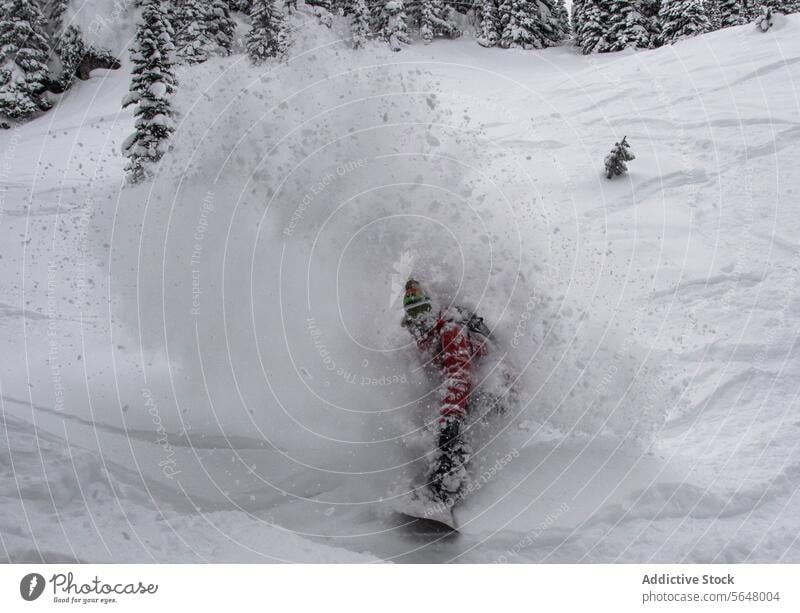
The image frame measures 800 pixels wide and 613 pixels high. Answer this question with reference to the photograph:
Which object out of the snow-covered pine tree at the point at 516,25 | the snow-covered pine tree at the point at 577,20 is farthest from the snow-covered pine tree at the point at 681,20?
the snow-covered pine tree at the point at 516,25

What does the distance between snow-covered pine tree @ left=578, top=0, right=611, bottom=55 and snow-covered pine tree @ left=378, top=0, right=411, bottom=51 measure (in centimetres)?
837

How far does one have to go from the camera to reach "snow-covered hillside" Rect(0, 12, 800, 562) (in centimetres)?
632

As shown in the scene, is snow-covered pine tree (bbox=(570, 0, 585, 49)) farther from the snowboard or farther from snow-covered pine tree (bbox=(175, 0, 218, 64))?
the snowboard

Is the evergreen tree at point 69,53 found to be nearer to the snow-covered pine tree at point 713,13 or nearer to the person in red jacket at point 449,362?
the person in red jacket at point 449,362

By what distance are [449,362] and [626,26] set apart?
23329mm

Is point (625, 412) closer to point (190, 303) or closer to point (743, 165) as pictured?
point (743, 165)

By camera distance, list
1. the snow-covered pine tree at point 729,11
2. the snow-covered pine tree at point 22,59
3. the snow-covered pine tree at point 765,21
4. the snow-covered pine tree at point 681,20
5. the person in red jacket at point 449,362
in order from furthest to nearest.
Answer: the snow-covered pine tree at point 729,11 < the snow-covered pine tree at point 681,20 < the snow-covered pine tree at point 765,21 < the snow-covered pine tree at point 22,59 < the person in red jacket at point 449,362

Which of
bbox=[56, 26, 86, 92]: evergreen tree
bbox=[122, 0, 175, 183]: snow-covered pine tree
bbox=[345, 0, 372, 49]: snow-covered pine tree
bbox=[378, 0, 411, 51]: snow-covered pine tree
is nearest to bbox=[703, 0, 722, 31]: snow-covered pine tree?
bbox=[378, 0, 411, 51]: snow-covered pine tree

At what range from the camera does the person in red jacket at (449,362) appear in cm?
670

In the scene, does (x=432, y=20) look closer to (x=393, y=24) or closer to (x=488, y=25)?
(x=488, y=25)

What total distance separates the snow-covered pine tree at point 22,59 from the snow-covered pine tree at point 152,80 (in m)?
1.94

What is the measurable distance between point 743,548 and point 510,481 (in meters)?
2.59
